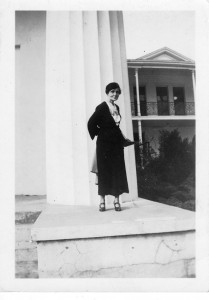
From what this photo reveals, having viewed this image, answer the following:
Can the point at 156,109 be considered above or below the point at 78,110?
above

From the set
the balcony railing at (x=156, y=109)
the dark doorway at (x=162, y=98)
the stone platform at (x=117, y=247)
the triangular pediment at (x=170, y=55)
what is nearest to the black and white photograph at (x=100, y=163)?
the stone platform at (x=117, y=247)

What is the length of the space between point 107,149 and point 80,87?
902mm

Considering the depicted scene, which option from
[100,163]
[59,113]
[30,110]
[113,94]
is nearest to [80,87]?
[59,113]

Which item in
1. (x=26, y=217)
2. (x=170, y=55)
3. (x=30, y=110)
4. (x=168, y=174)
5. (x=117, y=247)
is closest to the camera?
(x=117, y=247)

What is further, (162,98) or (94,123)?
(162,98)

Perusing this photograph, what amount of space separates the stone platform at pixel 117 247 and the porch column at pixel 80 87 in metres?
0.91

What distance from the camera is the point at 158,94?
8156 millimetres

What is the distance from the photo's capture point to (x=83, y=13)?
3350 millimetres

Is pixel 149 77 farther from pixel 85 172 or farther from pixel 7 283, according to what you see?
pixel 7 283

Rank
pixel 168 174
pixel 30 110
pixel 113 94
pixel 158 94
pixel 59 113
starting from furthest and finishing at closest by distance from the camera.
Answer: pixel 158 94, pixel 30 110, pixel 168 174, pixel 59 113, pixel 113 94

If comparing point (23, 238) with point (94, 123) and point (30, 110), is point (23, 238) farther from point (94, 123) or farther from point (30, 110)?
point (30, 110)

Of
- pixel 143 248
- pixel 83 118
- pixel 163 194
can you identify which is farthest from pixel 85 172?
pixel 163 194

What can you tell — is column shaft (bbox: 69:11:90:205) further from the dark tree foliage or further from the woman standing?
the dark tree foliage

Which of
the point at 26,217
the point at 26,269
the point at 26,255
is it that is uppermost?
the point at 26,217
